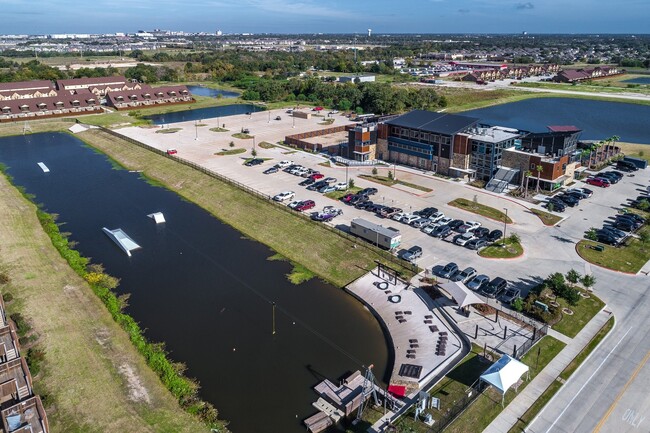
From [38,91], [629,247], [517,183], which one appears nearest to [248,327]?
[629,247]

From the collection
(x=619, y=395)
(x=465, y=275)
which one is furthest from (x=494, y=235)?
(x=619, y=395)

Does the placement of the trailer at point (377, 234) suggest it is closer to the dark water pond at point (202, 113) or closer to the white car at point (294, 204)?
the white car at point (294, 204)

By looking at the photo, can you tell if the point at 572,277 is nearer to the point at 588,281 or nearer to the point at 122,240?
the point at 588,281

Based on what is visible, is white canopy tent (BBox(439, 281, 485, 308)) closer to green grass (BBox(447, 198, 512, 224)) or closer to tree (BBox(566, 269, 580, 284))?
tree (BBox(566, 269, 580, 284))

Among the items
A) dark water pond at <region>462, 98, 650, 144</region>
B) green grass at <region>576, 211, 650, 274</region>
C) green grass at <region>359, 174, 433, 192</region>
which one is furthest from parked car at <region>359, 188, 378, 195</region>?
dark water pond at <region>462, 98, 650, 144</region>

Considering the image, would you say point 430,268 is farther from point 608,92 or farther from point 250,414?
point 608,92

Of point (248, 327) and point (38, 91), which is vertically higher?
point (38, 91)
